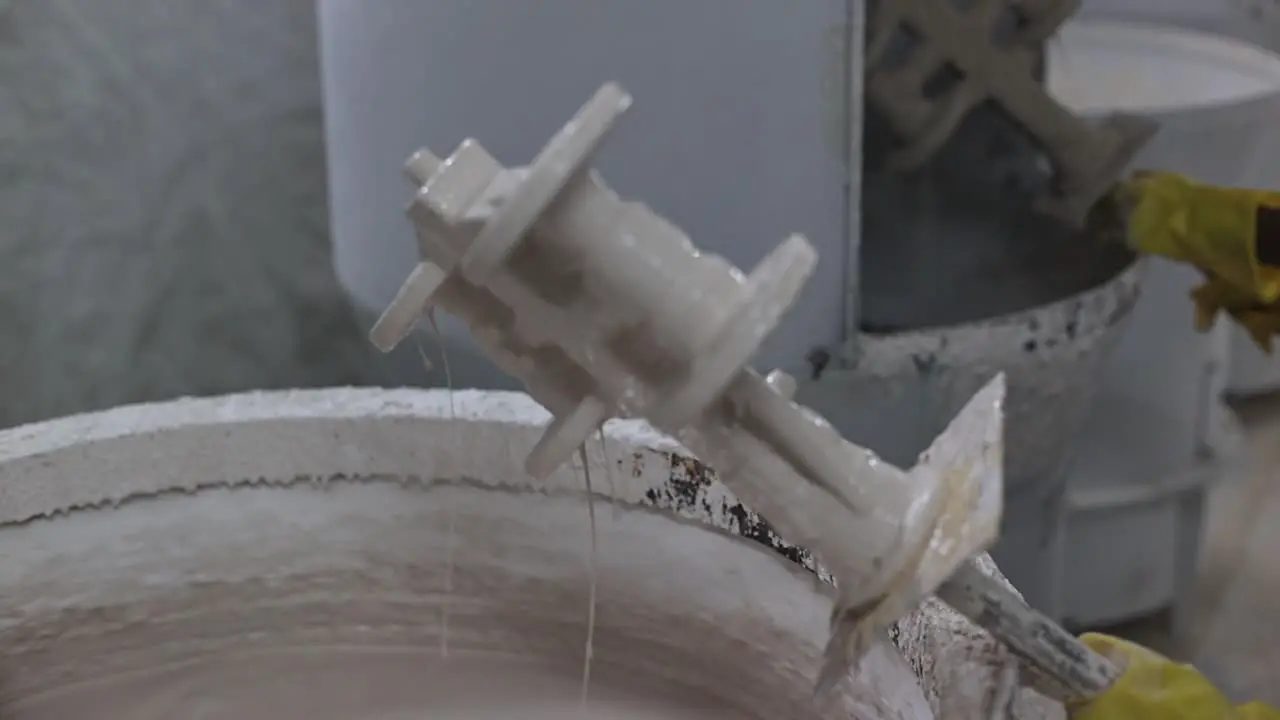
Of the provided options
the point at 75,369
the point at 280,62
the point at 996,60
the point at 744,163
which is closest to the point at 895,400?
the point at 744,163

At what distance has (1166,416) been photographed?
1.41 meters

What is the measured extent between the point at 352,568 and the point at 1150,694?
Answer: 1.75 ft

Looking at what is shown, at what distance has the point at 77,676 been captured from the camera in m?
0.85

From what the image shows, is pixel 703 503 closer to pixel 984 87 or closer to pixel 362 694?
pixel 362 694

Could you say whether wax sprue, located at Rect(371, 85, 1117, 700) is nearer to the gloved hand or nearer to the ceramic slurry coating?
the ceramic slurry coating

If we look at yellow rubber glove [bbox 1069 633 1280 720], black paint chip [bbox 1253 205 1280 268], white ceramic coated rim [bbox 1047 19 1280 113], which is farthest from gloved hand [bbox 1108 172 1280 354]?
yellow rubber glove [bbox 1069 633 1280 720]

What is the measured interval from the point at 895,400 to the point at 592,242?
600 mm

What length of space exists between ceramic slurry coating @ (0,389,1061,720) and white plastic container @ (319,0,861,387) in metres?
0.18

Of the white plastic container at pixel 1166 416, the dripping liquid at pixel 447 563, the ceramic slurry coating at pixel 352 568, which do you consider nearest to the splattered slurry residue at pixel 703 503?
the ceramic slurry coating at pixel 352 568

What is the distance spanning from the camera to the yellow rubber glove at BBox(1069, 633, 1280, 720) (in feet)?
1.83

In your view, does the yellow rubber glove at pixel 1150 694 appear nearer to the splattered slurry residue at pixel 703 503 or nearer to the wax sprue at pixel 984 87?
the splattered slurry residue at pixel 703 503

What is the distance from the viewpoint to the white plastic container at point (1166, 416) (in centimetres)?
130

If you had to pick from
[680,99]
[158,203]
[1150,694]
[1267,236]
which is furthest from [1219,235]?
[158,203]

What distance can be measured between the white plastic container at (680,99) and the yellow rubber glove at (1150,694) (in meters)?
0.39
